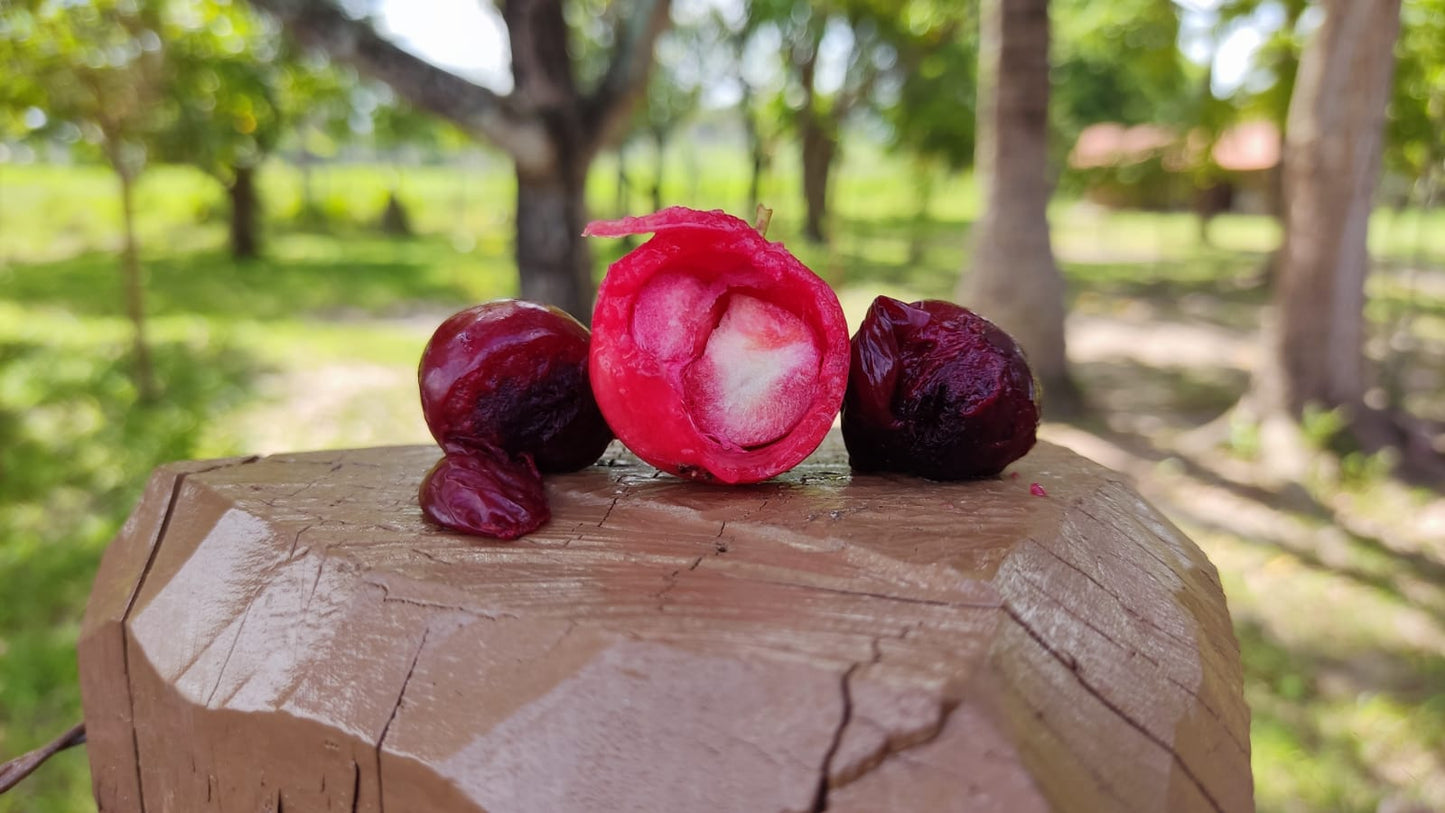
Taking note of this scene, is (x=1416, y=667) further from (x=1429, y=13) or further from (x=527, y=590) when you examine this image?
(x=1429, y=13)

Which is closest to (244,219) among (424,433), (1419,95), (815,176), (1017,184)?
(815,176)

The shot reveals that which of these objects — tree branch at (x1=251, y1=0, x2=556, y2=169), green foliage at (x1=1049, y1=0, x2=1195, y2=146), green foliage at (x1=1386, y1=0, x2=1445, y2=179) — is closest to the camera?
tree branch at (x1=251, y1=0, x2=556, y2=169)

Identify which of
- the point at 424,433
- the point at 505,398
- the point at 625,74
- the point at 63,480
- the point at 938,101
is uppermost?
the point at 938,101

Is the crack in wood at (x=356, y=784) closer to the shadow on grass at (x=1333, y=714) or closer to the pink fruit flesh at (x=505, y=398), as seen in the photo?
the pink fruit flesh at (x=505, y=398)

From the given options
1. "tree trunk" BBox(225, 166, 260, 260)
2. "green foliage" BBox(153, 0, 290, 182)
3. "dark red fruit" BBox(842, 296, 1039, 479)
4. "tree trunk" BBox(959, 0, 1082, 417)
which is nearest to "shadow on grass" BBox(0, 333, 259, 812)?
"green foliage" BBox(153, 0, 290, 182)

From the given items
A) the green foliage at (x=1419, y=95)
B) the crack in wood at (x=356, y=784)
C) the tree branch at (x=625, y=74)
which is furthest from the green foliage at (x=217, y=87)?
the green foliage at (x=1419, y=95)

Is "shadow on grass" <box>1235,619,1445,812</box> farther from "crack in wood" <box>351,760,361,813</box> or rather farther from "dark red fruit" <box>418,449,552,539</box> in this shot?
"crack in wood" <box>351,760,361,813</box>

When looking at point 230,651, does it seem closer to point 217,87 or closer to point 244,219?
point 217,87
